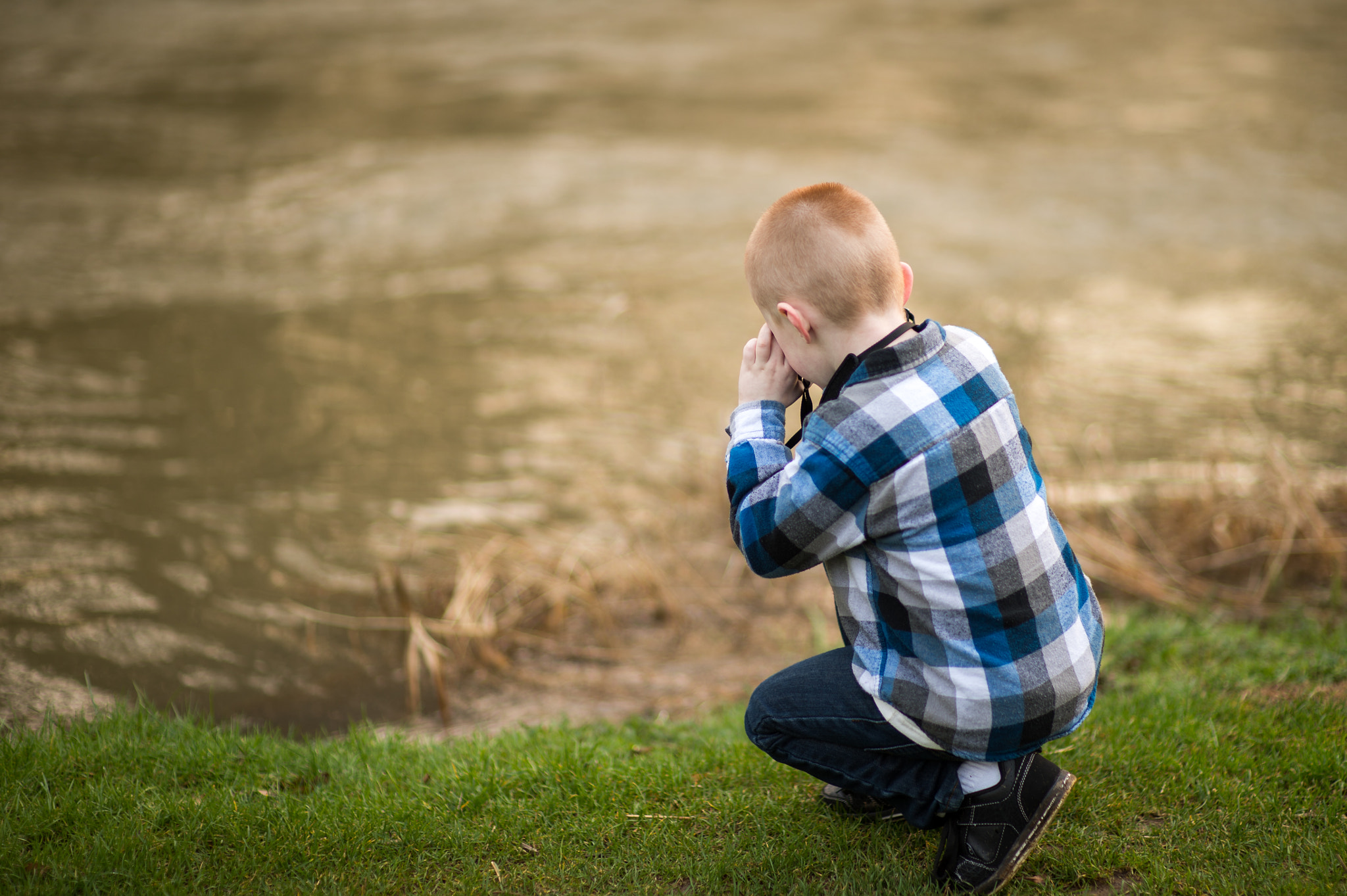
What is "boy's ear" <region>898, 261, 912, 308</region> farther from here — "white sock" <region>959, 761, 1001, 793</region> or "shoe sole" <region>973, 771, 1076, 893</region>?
"shoe sole" <region>973, 771, 1076, 893</region>

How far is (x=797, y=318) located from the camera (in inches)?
87.5

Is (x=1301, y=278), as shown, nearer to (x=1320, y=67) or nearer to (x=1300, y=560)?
(x=1300, y=560)

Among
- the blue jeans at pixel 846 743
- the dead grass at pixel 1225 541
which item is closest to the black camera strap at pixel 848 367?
the blue jeans at pixel 846 743

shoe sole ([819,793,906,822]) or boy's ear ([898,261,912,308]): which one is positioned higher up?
boy's ear ([898,261,912,308])

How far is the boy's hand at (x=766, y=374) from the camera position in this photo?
2354mm

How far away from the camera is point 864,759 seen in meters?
2.42

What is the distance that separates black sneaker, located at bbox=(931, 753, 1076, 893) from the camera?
2.32 metres

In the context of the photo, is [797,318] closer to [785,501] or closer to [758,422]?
[758,422]

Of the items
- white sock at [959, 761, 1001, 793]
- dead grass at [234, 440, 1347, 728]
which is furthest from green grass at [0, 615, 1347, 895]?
dead grass at [234, 440, 1347, 728]

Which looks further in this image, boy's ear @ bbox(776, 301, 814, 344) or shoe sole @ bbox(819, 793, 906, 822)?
shoe sole @ bbox(819, 793, 906, 822)

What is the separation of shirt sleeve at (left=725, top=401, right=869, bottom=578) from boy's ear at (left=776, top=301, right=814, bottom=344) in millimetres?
189

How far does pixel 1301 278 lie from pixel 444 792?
8.61 metres

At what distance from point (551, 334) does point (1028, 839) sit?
6.06 meters

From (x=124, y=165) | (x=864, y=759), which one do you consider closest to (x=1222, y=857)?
(x=864, y=759)
